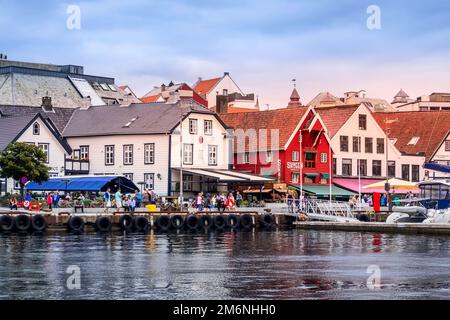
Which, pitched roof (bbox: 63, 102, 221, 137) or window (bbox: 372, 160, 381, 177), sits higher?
pitched roof (bbox: 63, 102, 221, 137)

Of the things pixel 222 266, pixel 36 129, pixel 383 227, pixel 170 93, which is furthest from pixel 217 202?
pixel 170 93

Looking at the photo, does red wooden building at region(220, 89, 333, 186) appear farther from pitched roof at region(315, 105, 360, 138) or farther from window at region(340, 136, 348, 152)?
pitched roof at region(315, 105, 360, 138)

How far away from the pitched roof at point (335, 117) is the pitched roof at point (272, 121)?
6606 mm

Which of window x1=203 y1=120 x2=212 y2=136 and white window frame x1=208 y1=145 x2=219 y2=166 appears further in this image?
window x1=203 y1=120 x2=212 y2=136

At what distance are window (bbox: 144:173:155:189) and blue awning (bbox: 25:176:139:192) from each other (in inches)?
367

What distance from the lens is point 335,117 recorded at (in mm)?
110438

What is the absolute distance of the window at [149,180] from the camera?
93.8m

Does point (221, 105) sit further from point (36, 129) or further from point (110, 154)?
point (36, 129)

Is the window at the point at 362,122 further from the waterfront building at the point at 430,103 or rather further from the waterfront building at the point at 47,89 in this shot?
the waterfront building at the point at 430,103

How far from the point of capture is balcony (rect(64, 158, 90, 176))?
9506 centimetres

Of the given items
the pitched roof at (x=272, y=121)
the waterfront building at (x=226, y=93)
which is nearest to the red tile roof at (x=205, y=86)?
the waterfront building at (x=226, y=93)

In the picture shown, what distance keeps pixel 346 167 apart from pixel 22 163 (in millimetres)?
41841

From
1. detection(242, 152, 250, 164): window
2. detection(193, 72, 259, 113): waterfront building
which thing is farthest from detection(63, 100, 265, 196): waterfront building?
detection(193, 72, 259, 113): waterfront building
